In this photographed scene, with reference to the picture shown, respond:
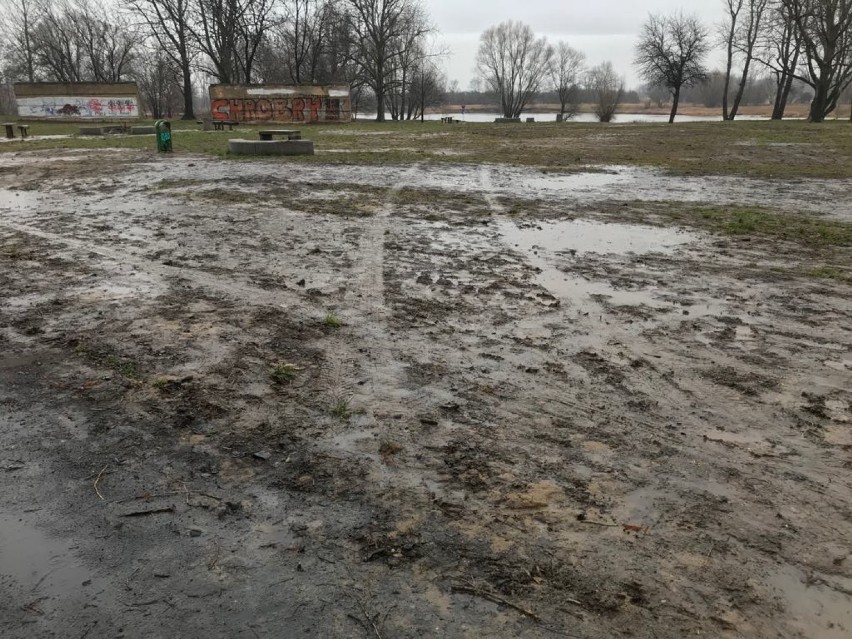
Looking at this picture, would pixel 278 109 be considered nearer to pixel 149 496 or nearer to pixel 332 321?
pixel 332 321

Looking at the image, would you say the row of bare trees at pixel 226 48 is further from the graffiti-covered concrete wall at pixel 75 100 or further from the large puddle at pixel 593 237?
the large puddle at pixel 593 237

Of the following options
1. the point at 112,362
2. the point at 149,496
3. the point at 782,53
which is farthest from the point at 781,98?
the point at 149,496

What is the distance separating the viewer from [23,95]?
145 ft

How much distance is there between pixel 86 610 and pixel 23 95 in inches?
2110

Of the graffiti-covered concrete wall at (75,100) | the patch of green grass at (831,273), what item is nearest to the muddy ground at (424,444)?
the patch of green grass at (831,273)

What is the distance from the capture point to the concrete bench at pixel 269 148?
65.0 ft

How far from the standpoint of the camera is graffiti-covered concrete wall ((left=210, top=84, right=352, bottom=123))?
43.7 meters

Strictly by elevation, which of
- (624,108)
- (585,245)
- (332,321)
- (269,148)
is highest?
(624,108)

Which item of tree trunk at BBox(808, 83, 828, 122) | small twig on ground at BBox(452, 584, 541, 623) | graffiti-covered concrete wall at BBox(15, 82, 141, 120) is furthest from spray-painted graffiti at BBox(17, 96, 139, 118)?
small twig on ground at BBox(452, 584, 541, 623)

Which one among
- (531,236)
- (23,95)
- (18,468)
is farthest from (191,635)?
(23,95)

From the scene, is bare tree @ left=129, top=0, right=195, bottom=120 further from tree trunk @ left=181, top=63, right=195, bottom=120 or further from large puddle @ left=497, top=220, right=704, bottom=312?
large puddle @ left=497, top=220, right=704, bottom=312

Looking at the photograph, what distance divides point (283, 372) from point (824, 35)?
49.7 m

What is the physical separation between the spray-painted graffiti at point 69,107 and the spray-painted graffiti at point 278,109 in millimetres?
8140

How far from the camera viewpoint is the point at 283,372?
440cm
